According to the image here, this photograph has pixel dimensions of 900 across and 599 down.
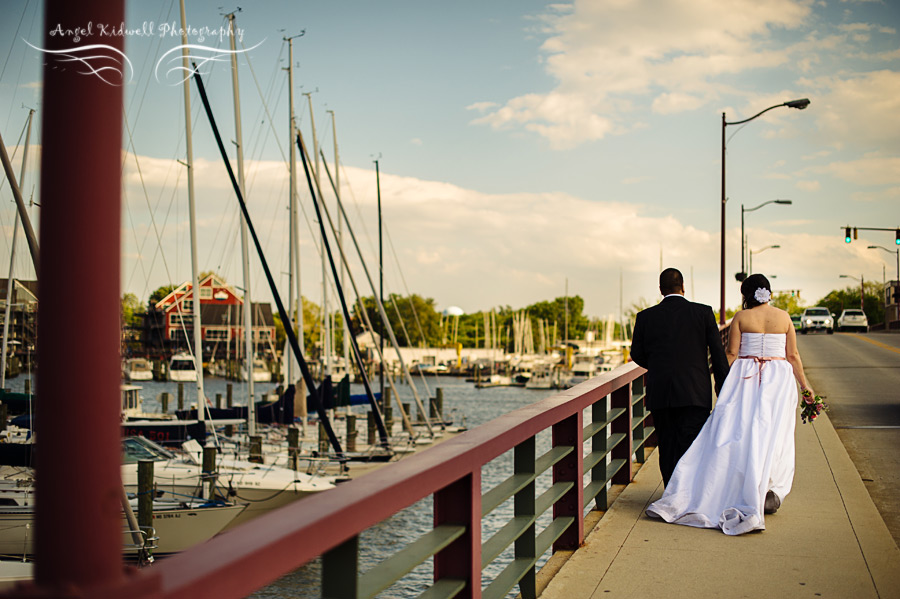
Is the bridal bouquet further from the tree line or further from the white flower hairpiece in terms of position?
the tree line

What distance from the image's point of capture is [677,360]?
313 inches

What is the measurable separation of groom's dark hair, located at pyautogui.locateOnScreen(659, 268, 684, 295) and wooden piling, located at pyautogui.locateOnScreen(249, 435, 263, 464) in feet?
72.0

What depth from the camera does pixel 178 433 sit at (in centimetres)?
2906

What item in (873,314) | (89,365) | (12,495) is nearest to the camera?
(89,365)

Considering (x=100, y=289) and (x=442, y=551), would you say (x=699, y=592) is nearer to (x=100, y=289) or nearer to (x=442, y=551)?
(x=442, y=551)

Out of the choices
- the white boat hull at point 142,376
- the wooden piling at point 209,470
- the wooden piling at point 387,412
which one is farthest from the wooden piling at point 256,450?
the white boat hull at point 142,376

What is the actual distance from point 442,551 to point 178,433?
26627mm

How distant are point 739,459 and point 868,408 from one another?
12688 millimetres

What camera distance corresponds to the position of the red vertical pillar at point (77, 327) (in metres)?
1.60

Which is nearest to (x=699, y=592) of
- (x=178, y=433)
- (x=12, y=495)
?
(x=12, y=495)

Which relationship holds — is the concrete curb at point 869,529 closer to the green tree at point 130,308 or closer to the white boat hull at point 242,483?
the green tree at point 130,308

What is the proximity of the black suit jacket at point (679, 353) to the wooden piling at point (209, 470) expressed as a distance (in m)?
15.2

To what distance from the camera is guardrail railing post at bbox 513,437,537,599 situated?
17.7 feet

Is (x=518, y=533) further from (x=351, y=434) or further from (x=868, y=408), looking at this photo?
(x=351, y=434)
